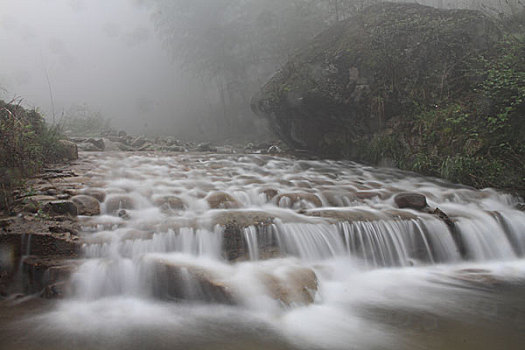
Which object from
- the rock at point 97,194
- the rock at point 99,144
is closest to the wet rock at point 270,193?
the rock at point 97,194

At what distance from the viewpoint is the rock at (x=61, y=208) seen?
371 centimetres

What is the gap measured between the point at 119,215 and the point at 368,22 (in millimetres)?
8144

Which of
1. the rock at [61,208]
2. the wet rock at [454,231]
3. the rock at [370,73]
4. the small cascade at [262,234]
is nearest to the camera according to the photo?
the small cascade at [262,234]

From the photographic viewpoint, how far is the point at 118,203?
4449mm

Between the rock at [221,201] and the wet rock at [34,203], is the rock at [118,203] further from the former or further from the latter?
the rock at [221,201]

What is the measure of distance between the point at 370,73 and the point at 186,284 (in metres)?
7.00

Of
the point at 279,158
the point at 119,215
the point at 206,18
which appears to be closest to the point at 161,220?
the point at 119,215

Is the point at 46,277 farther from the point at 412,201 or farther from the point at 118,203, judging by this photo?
the point at 412,201

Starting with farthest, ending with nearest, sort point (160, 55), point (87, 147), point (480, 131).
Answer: point (160, 55)
point (87, 147)
point (480, 131)

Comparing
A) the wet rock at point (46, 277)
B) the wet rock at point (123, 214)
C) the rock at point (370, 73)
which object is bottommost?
the wet rock at point (46, 277)

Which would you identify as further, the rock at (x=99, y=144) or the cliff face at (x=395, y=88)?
the rock at (x=99, y=144)

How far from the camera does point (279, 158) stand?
9000 mm

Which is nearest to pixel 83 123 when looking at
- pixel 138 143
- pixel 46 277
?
pixel 138 143

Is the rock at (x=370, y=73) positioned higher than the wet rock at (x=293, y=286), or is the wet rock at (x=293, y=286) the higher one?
the rock at (x=370, y=73)
